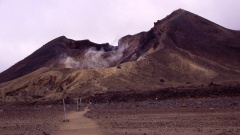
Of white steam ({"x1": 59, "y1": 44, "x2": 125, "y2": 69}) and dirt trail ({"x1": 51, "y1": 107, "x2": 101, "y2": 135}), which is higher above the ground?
white steam ({"x1": 59, "y1": 44, "x2": 125, "y2": 69})

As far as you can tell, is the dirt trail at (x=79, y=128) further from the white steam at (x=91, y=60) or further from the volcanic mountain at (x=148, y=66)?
the white steam at (x=91, y=60)

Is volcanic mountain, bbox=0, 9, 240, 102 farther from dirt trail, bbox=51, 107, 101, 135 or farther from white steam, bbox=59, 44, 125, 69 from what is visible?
dirt trail, bbox=51, 107, 101, 135

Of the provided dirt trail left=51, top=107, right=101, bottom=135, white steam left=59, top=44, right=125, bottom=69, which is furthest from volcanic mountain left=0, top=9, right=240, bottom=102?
dirt trail left=51, top=107, right=101, bottom=135

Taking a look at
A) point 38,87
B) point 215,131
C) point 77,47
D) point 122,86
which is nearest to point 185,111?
point 215,131

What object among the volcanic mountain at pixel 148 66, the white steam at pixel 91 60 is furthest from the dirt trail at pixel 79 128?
the white steam at pixel 91 60

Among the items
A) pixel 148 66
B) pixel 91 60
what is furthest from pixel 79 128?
pixel 91 60

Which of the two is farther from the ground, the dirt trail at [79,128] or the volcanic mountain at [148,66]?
the volcanic mountain at [148,66]

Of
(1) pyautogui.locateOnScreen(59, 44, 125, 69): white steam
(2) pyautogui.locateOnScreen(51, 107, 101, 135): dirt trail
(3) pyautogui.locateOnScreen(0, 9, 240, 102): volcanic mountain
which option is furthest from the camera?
(1) pyautogui.locateOnScreen(59, 44, 125, 69): white steam

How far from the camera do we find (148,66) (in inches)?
2128

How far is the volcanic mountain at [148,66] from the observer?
49.4 metres

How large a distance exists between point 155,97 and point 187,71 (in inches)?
565

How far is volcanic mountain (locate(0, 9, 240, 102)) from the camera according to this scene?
4941 centimetres

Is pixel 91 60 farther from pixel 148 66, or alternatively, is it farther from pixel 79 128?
pixel 79 128

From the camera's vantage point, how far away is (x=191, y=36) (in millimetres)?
65750
